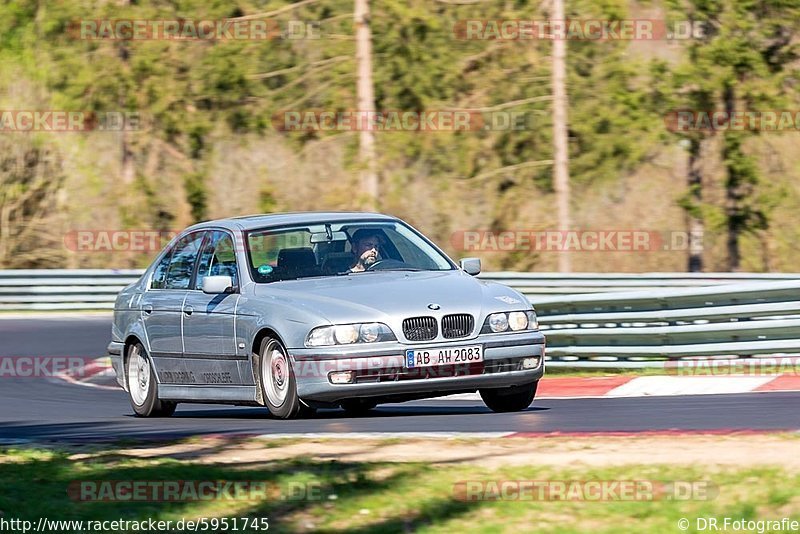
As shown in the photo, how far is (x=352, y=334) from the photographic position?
398 inches

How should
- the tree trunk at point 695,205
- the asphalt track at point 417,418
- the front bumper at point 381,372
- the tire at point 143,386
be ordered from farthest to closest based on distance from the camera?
the tree trunk at point 695,205, the tire at point 143,386, the front bumper at point 381,372, the asphalt track at point 417,418

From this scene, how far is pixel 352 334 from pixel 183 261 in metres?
2.55

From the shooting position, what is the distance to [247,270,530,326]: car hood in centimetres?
1016

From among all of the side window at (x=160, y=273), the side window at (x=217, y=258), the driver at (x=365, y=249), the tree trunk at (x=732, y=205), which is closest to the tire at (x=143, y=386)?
the side window at (x=160, y=273)

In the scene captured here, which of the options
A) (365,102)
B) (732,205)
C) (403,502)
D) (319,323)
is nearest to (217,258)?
(319,323)

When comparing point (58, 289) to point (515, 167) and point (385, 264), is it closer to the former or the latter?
point (515, 167)

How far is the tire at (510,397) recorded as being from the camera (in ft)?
36.3

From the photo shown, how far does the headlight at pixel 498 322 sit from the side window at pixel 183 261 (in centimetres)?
275

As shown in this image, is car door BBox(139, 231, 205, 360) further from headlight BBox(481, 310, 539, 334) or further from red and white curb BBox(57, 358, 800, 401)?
red and white curb BBox(57, 358, 800, 401)

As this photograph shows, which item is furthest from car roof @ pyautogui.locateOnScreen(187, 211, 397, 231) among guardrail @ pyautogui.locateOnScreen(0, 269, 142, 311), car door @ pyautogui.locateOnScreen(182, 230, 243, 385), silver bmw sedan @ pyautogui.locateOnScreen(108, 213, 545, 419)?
guardrail @ pyautogui.locateOnScreen(0, 269, 142, 311)

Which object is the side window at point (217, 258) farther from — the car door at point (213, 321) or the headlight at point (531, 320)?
the headlight at point (531, 320)

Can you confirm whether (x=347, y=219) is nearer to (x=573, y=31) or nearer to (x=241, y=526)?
(x=241, y=526)

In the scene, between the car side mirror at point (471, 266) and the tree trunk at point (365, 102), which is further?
the tree trunk at point (365, 102)

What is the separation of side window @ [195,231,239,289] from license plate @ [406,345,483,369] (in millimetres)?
1790
